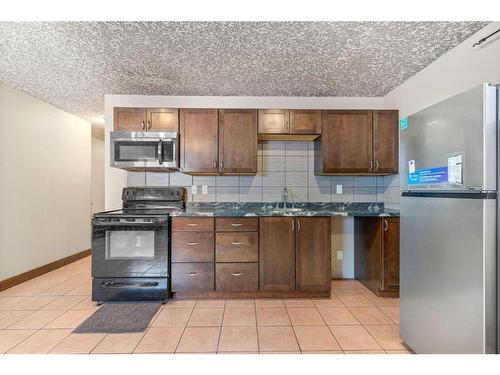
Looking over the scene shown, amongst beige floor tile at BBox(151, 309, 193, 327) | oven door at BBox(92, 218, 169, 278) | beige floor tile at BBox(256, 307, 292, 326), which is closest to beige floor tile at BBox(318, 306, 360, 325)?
beige floor tile at BBox(256, 307, 292, 326)

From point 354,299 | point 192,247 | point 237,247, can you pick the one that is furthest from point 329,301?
point 192,247

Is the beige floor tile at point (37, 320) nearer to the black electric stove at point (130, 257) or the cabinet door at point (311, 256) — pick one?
the black electric stove at point (130, 257)

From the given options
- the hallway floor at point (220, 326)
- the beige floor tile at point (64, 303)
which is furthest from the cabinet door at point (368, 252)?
the beige floor tile at point (64, 303)

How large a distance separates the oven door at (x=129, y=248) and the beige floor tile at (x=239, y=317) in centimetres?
76

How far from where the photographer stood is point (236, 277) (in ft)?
8.80

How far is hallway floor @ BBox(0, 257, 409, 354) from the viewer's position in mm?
1880

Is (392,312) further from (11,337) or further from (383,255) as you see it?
(11,337)

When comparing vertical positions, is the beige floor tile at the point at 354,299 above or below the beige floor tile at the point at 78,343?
below

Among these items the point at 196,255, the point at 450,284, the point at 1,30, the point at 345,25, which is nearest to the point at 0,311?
the point at 196,255

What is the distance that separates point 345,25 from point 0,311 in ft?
12.9

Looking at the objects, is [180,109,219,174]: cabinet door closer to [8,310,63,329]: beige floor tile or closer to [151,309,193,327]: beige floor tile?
[151,309,193,327]: beige floor tile

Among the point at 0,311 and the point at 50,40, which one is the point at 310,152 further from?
the point at 0,311

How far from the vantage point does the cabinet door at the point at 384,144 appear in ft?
9.95

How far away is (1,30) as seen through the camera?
195 cm
